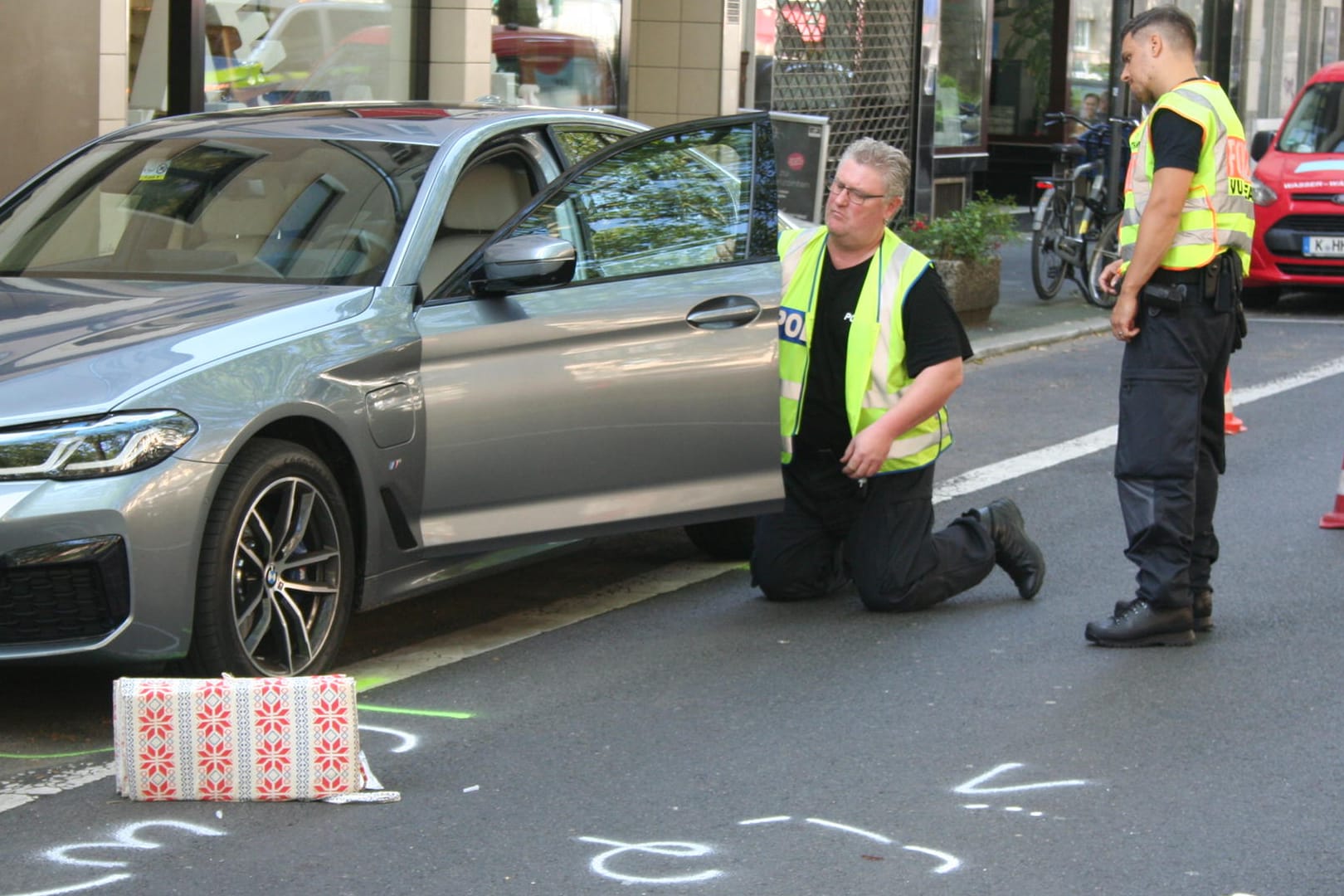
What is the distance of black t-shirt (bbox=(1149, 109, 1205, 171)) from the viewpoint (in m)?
5.76

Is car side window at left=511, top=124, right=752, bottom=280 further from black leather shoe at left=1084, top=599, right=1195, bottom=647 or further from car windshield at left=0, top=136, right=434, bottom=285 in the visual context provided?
black leather shoe at left=1084, top=599, right=1195, bottom=647

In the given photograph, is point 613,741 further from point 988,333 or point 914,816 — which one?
point 988,333

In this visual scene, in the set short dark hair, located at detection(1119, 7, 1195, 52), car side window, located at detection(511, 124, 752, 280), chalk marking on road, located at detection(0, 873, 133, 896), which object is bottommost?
chalk marking on road, located at detection(0, 873, 133, 896)

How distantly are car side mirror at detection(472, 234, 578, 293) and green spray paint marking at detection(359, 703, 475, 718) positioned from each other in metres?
1.18

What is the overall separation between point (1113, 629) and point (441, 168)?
238 centimetres

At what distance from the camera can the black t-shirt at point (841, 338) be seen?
625 cm

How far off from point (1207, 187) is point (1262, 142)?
1182 cm

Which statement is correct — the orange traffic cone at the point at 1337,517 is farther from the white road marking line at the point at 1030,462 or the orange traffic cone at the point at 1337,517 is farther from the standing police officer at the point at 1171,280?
the standing police officer at the point at 1171,280

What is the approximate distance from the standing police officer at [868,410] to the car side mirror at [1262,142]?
37.5ft

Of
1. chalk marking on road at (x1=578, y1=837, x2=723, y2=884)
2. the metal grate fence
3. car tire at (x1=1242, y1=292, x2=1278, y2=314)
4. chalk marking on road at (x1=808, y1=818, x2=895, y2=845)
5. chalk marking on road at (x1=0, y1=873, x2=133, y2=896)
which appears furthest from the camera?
the metal grate fence

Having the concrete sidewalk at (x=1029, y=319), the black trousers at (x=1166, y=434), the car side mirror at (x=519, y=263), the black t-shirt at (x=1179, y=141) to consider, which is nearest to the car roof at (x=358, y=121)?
the car side mirror at (x=519, y=263)

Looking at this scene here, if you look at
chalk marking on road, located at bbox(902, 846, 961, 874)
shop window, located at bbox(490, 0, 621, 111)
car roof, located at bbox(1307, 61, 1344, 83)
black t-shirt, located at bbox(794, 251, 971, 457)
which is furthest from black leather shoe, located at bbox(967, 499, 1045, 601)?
car roof, located at bbox(1307, 61, 1344, 83)

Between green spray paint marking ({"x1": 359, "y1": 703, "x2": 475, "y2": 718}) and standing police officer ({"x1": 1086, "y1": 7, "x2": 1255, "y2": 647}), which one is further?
standing police officer ({"x1": 1086, "y1": 7, "x2": 1255, "y2": 647})

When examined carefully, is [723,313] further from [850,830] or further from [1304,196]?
[1304,196]
